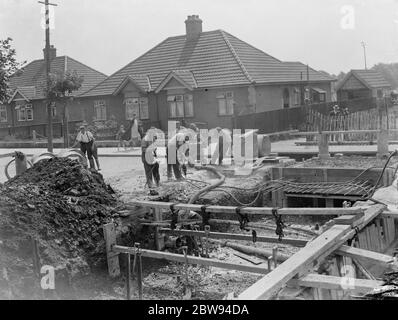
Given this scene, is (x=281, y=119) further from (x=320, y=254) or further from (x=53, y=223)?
(x=320, y=254)

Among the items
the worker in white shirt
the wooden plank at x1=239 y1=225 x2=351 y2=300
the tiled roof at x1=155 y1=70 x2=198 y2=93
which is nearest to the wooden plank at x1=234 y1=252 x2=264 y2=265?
the wooden plank at x1=239 y1=225 x2=351 y2=300

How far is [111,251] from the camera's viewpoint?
9047mm

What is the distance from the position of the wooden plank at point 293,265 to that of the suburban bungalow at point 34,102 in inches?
1216

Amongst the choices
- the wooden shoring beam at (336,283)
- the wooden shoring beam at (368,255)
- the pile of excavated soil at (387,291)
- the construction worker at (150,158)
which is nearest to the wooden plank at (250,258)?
the wooden shoring beam at (368,255)

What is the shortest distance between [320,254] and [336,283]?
982 millimetres

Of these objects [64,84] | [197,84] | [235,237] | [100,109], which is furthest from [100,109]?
[235,237]

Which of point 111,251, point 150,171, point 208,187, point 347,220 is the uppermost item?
point 150,171

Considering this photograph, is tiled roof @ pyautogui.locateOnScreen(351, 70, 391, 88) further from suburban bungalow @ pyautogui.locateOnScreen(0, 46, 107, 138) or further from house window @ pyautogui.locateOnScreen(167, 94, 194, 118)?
suburban bungalow @ pyautogui.locateOnScreen(0, 46, 107, 138)

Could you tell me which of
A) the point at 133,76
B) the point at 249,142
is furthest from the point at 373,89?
the point at 249,142

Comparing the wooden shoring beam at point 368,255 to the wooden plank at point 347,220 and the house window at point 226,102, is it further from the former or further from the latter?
the house window at point 226,102

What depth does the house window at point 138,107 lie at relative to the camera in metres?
32.2

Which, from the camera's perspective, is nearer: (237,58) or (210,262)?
(210,262)

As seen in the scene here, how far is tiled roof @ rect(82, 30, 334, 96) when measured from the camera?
29625 millimetres
